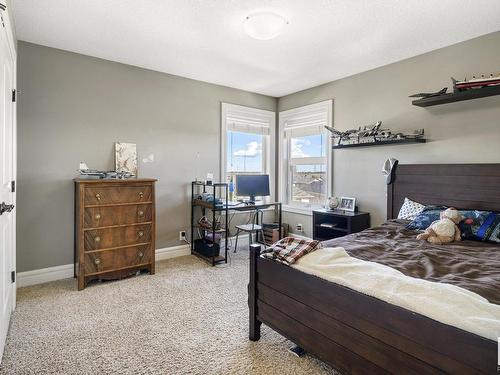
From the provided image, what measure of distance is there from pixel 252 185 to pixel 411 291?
10.3ft

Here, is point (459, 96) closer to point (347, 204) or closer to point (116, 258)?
point (347, 204)

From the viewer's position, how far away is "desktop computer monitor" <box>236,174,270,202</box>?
14.0 ft

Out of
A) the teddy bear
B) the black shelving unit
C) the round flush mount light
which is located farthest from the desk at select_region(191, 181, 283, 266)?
the teddy bear

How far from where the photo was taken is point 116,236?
122 inches

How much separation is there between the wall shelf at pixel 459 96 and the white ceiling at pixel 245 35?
0.56 m

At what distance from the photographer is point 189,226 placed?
162 inches

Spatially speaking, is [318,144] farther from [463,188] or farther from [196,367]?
[196,367]

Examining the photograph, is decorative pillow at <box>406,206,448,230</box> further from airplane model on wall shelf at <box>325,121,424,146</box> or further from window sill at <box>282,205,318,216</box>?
window sill at <box>282,205,318,216</box>

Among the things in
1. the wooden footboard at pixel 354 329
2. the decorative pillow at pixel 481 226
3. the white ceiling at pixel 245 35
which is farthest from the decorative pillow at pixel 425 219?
the white ceiling at pixel 245 35

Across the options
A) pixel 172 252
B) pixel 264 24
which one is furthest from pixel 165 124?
pixel 264 24

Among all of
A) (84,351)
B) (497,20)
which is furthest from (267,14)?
(84,351)

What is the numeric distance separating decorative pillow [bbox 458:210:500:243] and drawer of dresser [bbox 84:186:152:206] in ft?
9.88

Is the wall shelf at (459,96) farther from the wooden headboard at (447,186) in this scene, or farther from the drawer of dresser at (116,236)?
the drawer of dresser at (116,236)

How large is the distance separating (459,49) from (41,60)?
420cm
